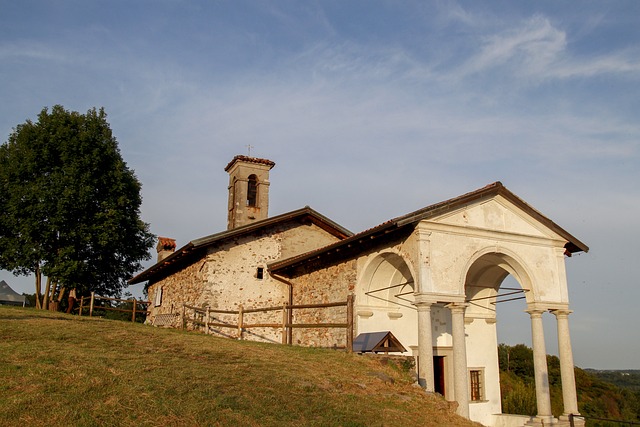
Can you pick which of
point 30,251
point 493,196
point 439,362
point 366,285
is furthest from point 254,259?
point 30,251

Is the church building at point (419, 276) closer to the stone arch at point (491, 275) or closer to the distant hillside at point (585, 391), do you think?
the stone arch at point (491, 275)

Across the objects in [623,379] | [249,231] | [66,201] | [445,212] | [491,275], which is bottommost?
[623,379]

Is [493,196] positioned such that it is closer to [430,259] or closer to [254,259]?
[430,259]

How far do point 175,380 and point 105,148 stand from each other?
67.9ft

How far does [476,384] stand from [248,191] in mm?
12213

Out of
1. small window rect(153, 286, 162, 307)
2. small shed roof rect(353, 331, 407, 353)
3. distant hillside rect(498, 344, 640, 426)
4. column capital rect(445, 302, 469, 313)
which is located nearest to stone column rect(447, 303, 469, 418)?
column capital rect(445, 302, 469, 313)

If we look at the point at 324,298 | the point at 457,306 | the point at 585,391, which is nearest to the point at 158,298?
the point at 324,298

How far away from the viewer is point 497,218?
637 inches

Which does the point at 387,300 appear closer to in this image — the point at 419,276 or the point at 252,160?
the point at 419,276

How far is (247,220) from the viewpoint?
78.8ft

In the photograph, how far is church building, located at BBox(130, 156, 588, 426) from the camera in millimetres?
14852

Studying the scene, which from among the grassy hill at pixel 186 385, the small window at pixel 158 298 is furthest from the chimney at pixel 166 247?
the grassy hill at pixel 186 385

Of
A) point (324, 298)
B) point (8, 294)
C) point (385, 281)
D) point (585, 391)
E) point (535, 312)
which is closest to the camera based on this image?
point (535, 312)

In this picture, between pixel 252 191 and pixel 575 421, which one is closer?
pixel 575 421
